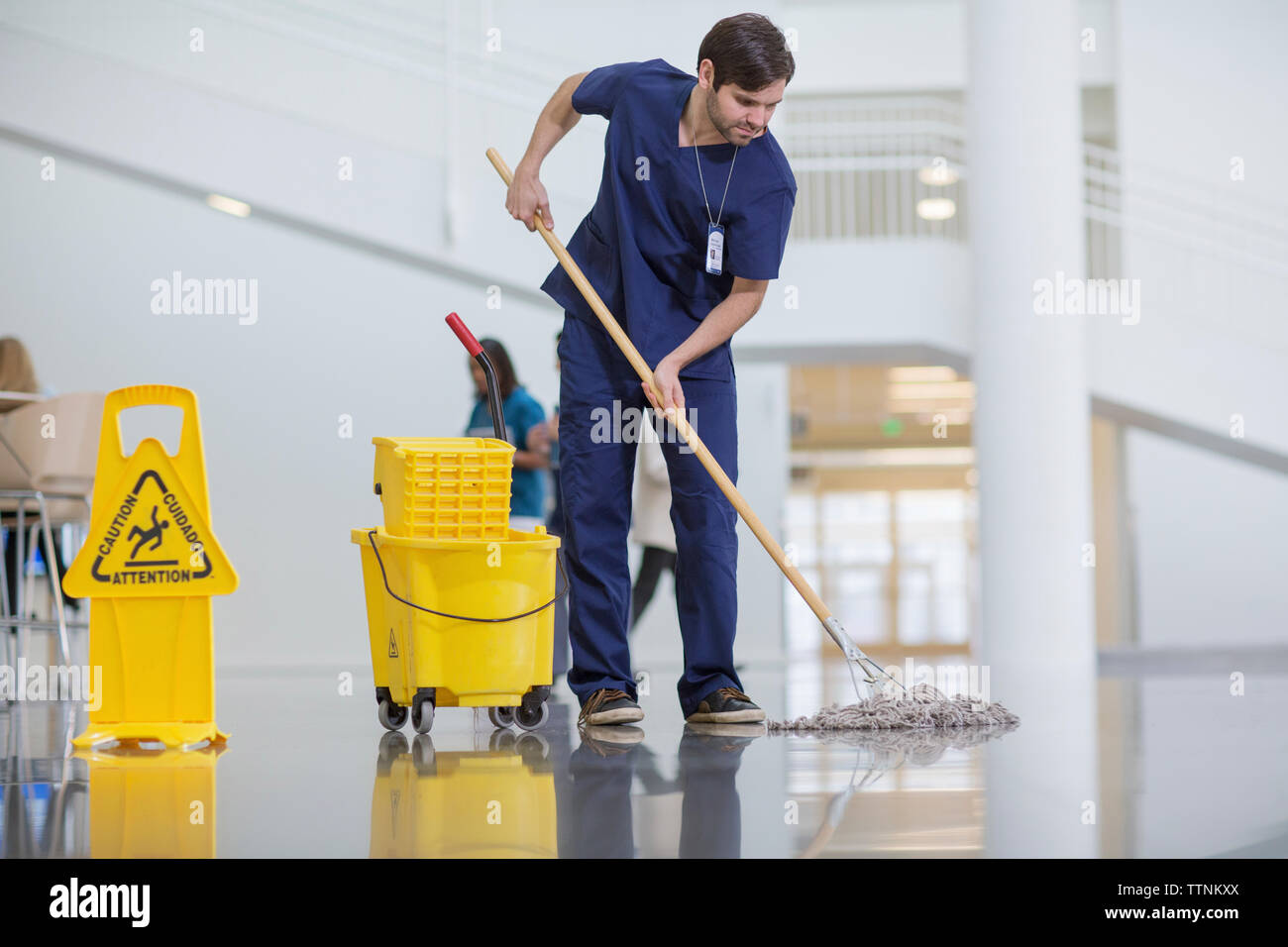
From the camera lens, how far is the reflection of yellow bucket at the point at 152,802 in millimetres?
1457

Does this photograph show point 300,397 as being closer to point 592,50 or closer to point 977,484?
point 592,50

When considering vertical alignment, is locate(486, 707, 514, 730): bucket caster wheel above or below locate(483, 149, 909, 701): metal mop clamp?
below

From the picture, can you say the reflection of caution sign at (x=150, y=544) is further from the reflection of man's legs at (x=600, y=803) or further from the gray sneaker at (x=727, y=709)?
the gray sneaker at (x=727, y=709)

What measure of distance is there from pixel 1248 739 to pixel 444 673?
1.65 m

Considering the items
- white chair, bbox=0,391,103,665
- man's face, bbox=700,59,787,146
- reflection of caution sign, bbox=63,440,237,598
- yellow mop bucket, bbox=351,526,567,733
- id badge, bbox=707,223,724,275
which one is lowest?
yellow mop bucket, bbox=351,526,567,733

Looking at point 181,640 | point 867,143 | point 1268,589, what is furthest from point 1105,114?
point 181,640

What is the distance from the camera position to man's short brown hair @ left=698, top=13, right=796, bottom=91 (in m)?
2.39

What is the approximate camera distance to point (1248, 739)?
255 cm

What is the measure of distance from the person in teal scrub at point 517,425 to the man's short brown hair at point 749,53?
5.70 feet

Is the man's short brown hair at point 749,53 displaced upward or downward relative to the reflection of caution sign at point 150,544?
upward

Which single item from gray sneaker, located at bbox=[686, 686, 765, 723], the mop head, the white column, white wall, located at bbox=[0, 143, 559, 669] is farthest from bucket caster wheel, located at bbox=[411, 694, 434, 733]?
white wall, located at bbox=[0, 143, 559, 669]

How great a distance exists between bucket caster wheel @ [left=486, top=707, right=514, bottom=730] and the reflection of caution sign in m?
0.63

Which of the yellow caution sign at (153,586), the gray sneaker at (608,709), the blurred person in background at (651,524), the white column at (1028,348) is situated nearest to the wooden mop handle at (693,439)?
the gray sneaker at (608,709)

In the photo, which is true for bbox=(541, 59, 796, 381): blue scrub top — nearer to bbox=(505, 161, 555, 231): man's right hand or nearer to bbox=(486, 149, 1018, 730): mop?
bbox=(486, 149, 1018, 730): mop
